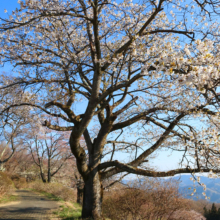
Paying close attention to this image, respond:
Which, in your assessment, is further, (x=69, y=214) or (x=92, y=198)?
(x=69, y=214)

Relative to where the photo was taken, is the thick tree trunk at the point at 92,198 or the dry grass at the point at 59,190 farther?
the dry grass at the point at 59,190

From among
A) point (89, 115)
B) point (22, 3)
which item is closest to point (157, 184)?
point (89, 115)

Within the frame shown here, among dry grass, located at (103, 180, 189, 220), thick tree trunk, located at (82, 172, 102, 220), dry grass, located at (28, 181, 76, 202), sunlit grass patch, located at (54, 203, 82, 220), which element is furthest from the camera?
dry grass, located at (28, 181, 76, 202)

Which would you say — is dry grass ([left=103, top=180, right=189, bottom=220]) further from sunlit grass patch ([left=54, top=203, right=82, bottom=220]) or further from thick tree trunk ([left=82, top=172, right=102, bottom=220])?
sunlit grass patch ([left=54, top=203, right=82, bottom=220])

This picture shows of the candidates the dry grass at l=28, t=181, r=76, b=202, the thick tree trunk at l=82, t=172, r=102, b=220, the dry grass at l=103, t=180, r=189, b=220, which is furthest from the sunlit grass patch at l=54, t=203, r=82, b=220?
the dry grass at l=28, t=181, r=76, b=202

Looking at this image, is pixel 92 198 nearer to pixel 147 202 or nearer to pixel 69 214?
pixel 147 202

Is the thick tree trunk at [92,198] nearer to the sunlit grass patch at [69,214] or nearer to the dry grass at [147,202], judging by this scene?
the sunlit grass patch at [69,214]

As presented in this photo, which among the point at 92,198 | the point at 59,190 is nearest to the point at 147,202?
the point at 92,198

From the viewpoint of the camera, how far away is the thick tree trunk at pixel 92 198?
266 inches

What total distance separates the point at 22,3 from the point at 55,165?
27.0 metres

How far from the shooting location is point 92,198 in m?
6.93

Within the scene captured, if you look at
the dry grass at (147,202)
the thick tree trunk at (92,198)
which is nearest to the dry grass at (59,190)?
the dry grass at (147,202)

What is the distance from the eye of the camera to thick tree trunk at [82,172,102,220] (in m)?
6.77

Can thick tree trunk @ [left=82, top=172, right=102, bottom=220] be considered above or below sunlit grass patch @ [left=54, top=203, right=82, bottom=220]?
above
